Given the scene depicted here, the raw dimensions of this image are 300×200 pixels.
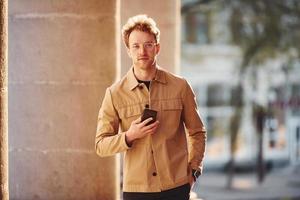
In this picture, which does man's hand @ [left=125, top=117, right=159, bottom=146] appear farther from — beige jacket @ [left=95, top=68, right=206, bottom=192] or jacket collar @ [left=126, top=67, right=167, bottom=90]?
jacket collar @ [left=126, top=67, right=167, bottom=90]

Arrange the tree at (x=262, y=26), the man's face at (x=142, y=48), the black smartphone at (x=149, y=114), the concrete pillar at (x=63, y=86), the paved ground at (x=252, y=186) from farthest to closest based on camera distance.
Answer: the paved ground at (x=252, y=186), the tree at (x=262, y=26), the concrete pillar at (x=63, y=86), the man's face at (x=142, y=48), the black smartphone at (x=149, y=114)

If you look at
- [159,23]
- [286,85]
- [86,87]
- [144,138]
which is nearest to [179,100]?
[144,138]

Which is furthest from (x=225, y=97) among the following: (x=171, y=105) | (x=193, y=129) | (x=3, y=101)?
(x=3, y=101)

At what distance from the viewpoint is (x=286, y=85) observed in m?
18.9

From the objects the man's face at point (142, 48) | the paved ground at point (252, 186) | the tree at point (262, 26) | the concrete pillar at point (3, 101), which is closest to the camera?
the concrete pillar at point (3, 101)

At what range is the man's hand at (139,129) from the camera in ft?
8.92

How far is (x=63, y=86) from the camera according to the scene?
3.91 meters

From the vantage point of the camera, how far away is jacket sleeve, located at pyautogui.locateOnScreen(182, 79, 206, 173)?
9.66 ft

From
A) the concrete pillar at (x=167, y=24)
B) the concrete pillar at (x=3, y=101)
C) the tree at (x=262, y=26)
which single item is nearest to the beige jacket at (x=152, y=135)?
the concrete pillar at (x=3, y=101)

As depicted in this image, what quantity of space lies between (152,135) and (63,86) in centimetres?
122

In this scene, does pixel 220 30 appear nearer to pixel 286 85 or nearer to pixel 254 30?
pixel 286 85

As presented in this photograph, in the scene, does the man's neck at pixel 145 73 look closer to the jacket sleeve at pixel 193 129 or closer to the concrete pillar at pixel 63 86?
the jacket sleeve at pixel 193 129

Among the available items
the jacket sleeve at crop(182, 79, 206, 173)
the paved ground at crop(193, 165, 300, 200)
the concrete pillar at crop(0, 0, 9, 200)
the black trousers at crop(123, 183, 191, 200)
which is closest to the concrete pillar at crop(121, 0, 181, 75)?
the jacket sleeve at crop(182, 79, 206, 173)

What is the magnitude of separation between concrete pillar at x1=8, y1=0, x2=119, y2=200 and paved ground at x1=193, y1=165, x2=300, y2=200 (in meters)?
9.63
